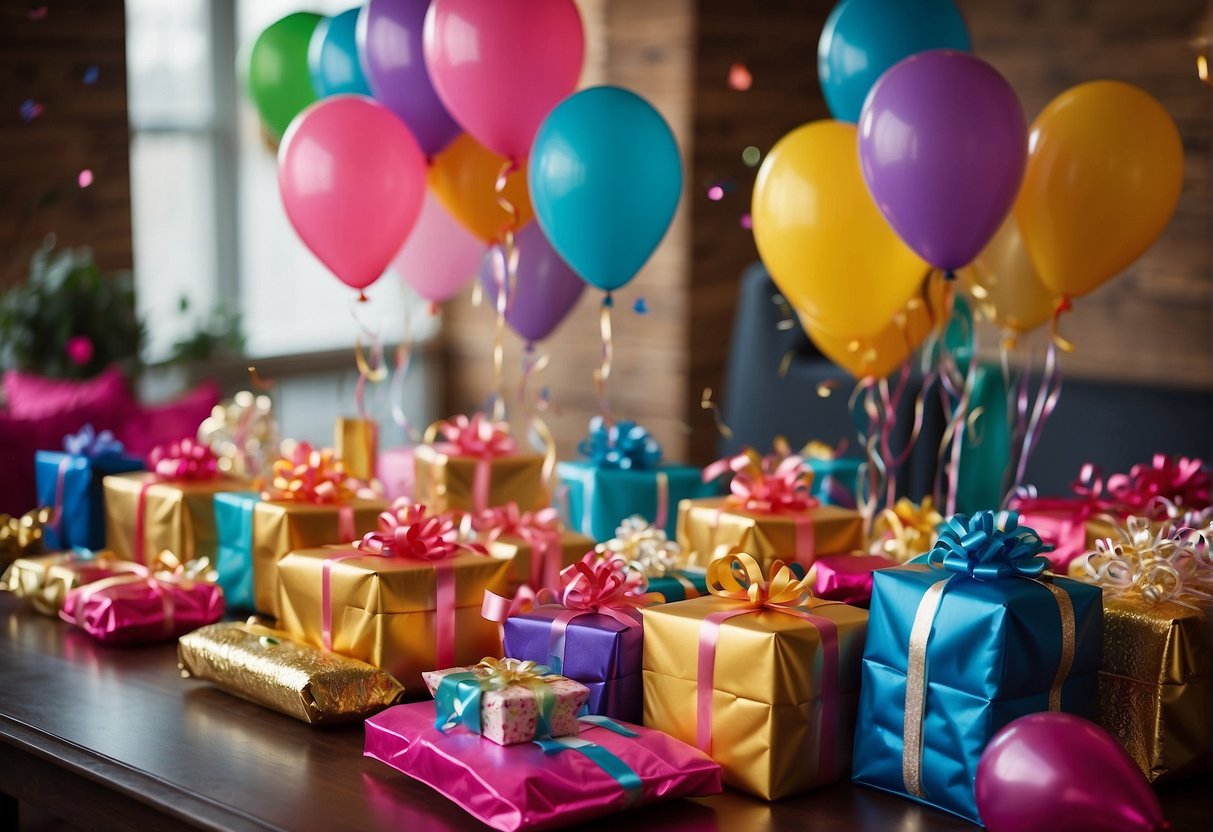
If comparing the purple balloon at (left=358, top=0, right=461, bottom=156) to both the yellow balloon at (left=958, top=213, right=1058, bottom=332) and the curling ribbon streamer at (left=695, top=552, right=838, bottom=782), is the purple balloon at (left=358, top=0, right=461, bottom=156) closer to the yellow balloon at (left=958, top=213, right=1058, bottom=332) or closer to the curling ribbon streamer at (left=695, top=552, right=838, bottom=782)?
the yellow balloon at (left=958, top=213, right=1058, bottom=332)

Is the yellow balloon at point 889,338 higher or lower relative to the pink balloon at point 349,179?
lower

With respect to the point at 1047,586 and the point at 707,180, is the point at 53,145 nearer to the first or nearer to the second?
the point at 707,180

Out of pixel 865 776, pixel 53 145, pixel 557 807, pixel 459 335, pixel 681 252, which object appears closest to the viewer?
pixel 557 807

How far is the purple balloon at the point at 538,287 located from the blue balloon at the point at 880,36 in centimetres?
54

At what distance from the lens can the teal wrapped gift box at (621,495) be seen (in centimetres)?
210

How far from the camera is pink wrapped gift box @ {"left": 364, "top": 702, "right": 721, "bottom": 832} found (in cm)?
122

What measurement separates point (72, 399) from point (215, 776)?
1.51 metres

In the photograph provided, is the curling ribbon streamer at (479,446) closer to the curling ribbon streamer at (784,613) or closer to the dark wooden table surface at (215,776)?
the dark wooden table surface at (215,776)

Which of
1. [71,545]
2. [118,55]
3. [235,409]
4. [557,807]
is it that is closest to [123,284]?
[118,55]

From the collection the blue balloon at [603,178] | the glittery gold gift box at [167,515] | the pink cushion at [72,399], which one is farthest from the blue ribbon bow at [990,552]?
the pink cushion at [72,399]

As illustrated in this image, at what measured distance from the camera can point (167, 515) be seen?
1.99 m

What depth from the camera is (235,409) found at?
2480 millimetres

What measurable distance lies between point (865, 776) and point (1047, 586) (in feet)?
0.83

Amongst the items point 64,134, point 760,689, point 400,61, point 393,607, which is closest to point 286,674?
point 393,607
